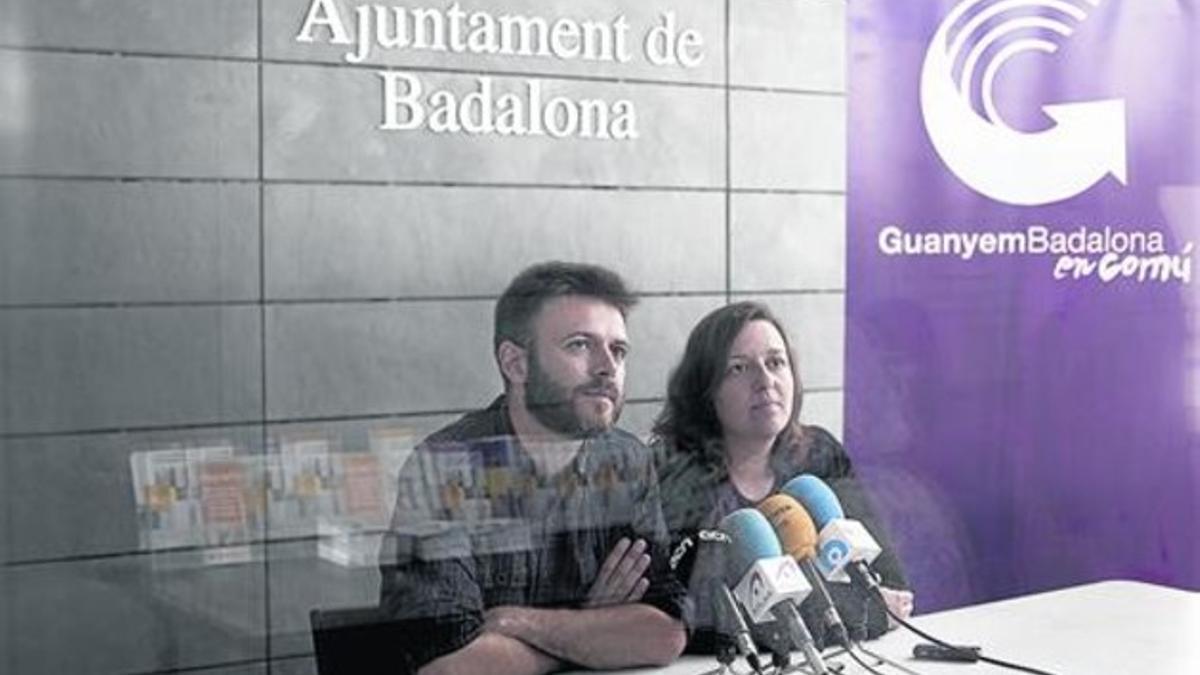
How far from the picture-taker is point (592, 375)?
2.45m

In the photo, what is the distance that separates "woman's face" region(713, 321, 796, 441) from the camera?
2607 mm

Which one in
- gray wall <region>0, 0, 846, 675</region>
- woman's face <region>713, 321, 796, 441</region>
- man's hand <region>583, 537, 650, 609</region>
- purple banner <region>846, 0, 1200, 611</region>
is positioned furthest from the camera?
purple banner <region>846, 0, 1200, 611</region>

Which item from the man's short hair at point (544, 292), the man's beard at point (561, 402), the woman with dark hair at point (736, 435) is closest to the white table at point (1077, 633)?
the woman with dark hair at point (736, 435)

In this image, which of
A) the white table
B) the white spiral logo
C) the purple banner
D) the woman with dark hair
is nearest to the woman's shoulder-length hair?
the woman with dark hair

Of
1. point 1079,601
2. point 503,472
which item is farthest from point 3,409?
point 1079,601

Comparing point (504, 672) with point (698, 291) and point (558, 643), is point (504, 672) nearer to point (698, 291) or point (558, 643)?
point (558, 643)

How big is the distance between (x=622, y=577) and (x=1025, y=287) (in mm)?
883

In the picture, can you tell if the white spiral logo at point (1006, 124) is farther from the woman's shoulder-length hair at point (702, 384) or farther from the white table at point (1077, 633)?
the white table at point (1077, 633)

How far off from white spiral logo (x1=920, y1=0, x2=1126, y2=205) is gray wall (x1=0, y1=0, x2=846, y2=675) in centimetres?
38

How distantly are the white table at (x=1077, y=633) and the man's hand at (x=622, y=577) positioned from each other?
0.88 ft

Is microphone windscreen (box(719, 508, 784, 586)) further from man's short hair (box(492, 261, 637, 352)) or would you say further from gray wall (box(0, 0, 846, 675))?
man's short hair (box(492, 261, 637, 352))

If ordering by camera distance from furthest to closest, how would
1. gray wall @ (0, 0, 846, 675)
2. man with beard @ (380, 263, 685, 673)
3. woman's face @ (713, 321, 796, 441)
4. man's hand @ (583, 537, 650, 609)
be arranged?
woman's face @ (713, 321, 796, 441), man's hand @ (583, 537, 650, 609), man with beard @ (380, 263, 685, 673), gray wall @ (0, 0, 846, 675)

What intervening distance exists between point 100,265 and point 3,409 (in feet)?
0.62

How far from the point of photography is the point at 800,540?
2668mm
